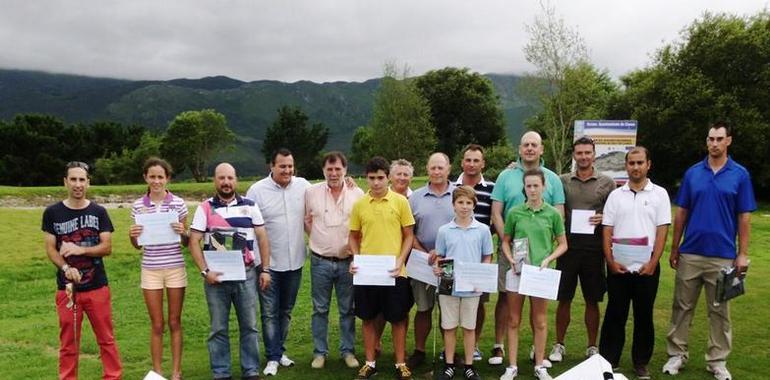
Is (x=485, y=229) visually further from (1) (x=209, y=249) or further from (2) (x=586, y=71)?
(2) (x=586, y=71)

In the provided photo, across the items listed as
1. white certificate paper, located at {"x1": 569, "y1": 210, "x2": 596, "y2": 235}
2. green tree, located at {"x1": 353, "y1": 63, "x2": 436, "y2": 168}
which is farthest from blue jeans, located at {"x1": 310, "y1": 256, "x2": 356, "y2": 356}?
green tree, located at {"x1": 353, "y1": 63, "x2": 436, "y2": 168}

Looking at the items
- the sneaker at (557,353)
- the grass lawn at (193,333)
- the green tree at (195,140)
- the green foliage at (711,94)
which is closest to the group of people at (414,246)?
the sneaker at (557,353)

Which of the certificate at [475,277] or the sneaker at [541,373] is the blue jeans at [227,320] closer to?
the certificate at [475,277]

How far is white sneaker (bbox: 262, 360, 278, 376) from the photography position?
6.12 m

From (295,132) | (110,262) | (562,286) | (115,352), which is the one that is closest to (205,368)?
(115,352)

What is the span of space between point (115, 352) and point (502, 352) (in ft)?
13.5

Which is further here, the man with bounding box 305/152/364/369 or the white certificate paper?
the man with bounding box 305/152/364/369

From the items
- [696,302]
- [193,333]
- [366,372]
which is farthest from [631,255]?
[193,333]

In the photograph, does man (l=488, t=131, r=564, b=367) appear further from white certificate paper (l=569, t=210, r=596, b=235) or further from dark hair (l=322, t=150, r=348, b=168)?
dark hair (l=322, t=150, r=348, b=168)

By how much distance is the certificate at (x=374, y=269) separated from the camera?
18.6 ft

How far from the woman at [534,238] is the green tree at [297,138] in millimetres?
61999

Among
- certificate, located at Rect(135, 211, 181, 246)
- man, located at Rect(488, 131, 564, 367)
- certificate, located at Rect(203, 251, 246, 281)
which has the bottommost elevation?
certificate, located at Rect(203, 251, 246, 281)

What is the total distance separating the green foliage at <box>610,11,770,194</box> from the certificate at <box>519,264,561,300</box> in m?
25.5

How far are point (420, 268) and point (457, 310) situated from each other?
21.9 inches
